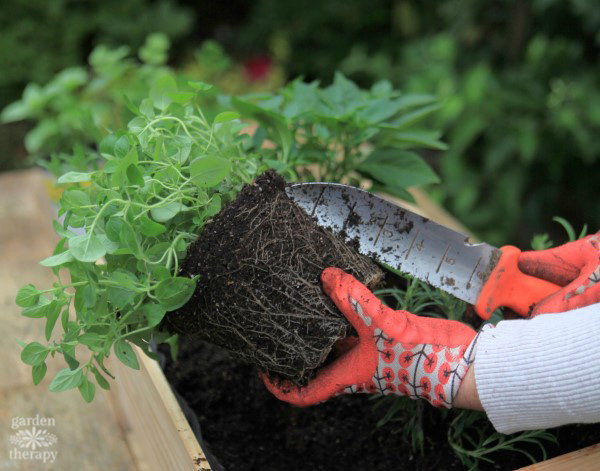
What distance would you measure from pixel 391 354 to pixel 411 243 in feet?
0.47

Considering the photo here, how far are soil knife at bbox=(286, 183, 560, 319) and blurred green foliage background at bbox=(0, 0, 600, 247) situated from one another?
1.10 metres

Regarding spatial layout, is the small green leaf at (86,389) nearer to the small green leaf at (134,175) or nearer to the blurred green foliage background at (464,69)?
the small green leaf at (134,175)

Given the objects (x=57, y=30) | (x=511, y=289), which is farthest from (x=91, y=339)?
(x=57, y=30)

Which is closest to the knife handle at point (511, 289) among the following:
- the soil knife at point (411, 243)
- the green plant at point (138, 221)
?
the soil knife at point (411, 243)

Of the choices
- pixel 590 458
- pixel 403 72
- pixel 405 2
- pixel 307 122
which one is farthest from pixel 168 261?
pixel 405 2

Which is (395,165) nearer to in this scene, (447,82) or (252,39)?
(447,82)

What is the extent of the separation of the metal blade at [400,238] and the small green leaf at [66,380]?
32cm

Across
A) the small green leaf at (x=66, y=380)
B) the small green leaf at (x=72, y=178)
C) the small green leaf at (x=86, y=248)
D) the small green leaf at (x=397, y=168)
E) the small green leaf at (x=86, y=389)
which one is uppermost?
the small green leaf at (x=72, y=178)

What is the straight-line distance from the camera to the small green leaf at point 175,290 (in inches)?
27.3

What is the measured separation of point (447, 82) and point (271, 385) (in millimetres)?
1563

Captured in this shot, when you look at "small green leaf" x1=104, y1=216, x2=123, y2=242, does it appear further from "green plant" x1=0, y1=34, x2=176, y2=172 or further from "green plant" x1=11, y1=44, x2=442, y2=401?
"green plant" x1=0, y1=34, x2=176, y2=172

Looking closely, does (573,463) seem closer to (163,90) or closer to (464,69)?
(163,90)

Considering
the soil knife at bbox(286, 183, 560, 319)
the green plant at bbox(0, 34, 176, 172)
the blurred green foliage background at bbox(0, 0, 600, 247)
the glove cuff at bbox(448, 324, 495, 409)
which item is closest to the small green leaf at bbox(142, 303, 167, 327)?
the soil knife at bbox(286, 183, 560, 319)

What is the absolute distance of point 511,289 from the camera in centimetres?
84
